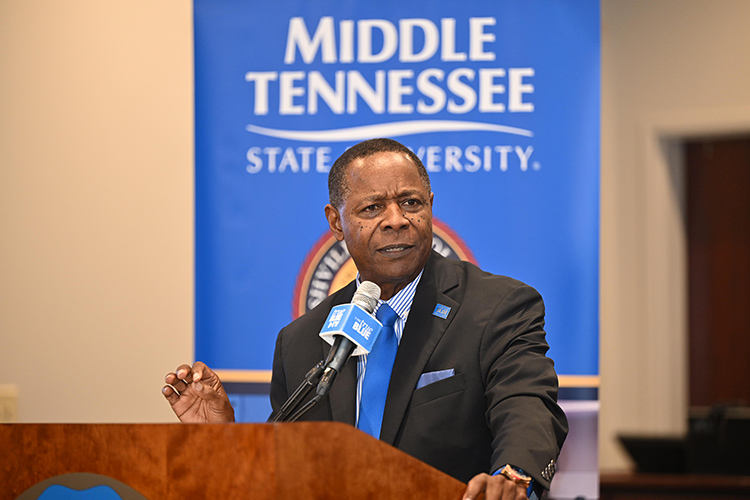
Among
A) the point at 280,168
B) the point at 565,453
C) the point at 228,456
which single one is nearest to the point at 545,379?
the point at 228,456

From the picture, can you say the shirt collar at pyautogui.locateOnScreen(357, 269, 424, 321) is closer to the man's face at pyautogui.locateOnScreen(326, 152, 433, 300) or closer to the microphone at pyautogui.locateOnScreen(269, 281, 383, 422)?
the man's face at pyautogui.locateOnScreen(326, 152, 433, 300)

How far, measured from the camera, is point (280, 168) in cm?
312

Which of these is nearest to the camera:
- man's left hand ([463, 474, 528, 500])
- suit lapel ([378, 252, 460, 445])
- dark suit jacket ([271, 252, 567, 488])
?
man's left hand ([463, 474, 528, 500])

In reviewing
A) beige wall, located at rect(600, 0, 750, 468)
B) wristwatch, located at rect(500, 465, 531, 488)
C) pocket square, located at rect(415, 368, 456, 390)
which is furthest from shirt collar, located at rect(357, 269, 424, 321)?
beige wall, located at rect(600, 0, 750, 468)

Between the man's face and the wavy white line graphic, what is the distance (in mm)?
892

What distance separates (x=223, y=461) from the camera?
1176mm

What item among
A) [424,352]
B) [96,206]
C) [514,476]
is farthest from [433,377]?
[96,206]

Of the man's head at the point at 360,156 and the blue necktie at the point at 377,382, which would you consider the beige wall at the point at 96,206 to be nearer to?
the man's head at the point at 360,156

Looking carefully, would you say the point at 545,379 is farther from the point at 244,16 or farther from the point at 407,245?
the point at 244,16

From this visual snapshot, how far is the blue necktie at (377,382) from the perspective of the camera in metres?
1.96

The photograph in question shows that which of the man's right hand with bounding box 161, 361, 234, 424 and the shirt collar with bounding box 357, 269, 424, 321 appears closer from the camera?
the man's right hand with bounding box 161, 361, 234, 424

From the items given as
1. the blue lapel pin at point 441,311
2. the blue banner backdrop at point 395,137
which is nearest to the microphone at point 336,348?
the blue lapel pin at point 441,311

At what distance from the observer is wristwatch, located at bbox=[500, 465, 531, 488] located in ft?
4.78

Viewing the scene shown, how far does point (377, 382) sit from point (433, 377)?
145 millimetres
